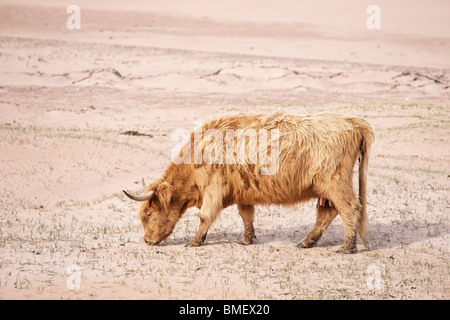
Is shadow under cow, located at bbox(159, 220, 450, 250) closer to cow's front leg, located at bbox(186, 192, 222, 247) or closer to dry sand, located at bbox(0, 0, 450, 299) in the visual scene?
dry sand, located at bbox(0, 0, 450, 299)

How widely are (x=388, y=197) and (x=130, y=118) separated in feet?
31.8

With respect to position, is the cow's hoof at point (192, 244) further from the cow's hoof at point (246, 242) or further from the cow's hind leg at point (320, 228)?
the cow's hind leg at point (320, 228)

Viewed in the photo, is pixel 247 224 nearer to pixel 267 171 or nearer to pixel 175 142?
pixel 267 171

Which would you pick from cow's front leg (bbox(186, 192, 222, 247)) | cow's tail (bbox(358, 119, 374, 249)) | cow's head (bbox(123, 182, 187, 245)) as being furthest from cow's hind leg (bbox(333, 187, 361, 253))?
cow's head (bbox(123, 182, 187, 245))

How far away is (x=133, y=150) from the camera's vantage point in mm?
11867

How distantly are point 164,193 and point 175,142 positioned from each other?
7.30 meters

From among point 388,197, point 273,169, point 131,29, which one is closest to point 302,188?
point 273,169

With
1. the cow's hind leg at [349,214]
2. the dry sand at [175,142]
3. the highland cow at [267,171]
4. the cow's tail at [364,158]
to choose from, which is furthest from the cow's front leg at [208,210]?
the cow's tail at [364,158]

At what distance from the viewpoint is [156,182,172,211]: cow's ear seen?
686cm

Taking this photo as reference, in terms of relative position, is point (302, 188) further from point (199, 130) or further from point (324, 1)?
point (324, 1)

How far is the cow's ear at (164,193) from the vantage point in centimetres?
686

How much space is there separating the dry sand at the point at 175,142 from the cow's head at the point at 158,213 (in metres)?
0.17

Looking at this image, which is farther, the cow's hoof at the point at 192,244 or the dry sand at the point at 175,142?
the cow's hoof at the point at 192,244

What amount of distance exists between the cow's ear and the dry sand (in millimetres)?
527
